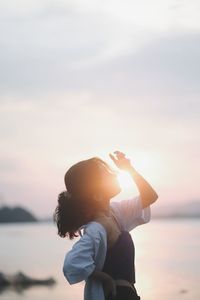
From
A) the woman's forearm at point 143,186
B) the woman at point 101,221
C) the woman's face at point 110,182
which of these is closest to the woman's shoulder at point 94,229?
the woman at point 101,221

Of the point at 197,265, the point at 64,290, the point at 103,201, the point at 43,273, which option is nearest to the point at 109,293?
the point at 103,201

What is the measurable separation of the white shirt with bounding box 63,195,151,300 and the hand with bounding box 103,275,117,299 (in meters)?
0.03

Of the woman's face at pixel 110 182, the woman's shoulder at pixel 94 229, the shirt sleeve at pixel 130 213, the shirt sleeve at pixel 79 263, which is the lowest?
the shirt sleeve at pixel 79 263

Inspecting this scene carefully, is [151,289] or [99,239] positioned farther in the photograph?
[151,289]

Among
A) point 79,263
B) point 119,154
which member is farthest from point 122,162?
point 79,263

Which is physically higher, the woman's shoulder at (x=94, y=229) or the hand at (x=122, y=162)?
the hand at (x=122, y=162)

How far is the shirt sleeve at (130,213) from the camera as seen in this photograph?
15.7 feet

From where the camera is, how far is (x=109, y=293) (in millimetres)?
4625

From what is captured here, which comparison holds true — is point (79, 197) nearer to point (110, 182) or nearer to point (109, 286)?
point (110, 182)

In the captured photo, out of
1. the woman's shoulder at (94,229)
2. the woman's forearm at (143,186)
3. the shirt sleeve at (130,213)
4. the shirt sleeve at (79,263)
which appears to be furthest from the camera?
the shirt sleeve at (130,213)

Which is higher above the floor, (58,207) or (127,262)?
(58,207)

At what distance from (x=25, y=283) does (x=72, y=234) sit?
102 ft

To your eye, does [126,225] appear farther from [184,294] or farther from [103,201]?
[184,294]

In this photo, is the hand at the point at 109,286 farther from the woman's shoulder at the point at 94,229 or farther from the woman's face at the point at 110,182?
the woman's face at the point at 110,182
